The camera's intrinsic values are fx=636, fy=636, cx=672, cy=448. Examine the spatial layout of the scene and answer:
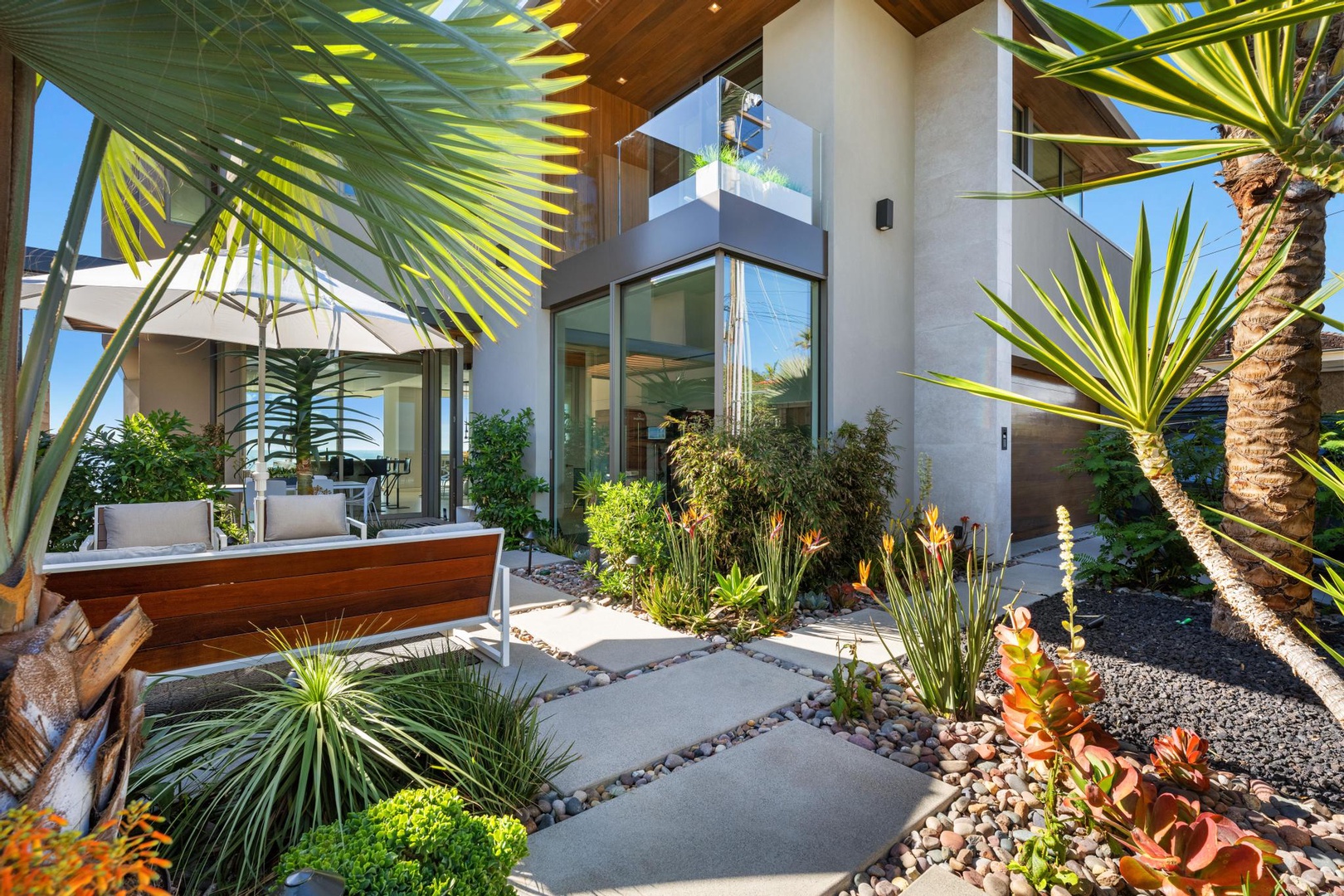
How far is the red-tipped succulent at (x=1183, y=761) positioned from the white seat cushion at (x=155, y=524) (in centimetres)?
498

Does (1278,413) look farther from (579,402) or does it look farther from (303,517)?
(579,402)

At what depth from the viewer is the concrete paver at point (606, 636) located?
12.2ft

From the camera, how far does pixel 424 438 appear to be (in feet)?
30.3

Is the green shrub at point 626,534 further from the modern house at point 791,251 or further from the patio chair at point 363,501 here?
the patio chair at point 363,501

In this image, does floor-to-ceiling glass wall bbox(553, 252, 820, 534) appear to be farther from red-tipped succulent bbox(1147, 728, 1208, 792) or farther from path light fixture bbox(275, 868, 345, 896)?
path light fixture bbox(275, 868, 345, 896)

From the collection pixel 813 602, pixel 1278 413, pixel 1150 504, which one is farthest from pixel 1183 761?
pixel 1150 504

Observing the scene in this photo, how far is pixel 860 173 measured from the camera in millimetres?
6598

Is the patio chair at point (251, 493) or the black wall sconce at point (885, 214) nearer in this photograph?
the patio chair at point (251, 493)

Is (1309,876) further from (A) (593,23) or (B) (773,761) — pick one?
(A) (593,23)

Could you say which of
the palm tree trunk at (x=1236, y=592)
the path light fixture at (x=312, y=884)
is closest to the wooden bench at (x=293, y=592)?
the path light fixture at (x=312, y=884)

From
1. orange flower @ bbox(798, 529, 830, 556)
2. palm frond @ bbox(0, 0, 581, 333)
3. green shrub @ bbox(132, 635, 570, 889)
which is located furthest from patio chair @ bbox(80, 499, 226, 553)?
orange flower @ bbox(798, 529, 830, 556)

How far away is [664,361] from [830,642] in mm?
3257

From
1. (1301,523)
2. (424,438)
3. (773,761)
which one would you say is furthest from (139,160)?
(424,438)

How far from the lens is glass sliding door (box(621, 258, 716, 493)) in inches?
229
